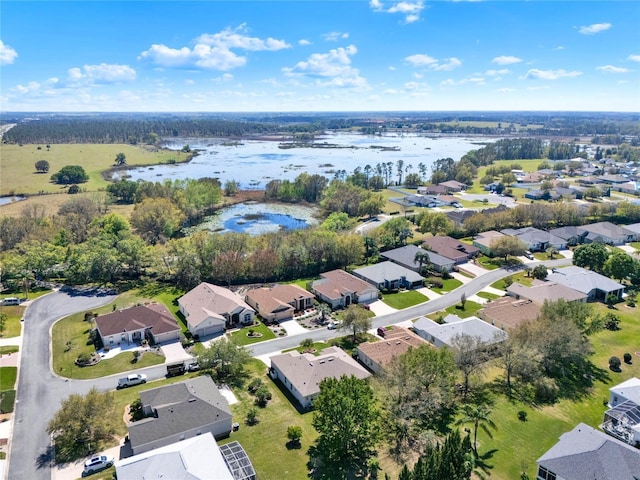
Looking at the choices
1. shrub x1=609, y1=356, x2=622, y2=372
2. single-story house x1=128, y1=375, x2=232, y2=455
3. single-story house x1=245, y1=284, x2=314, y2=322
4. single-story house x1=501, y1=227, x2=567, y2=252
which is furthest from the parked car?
single-story house x1=501, y1=227, x2=567, y2=252

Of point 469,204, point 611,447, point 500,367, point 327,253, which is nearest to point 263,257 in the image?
point 327,253

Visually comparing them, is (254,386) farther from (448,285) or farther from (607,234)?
(607,234)

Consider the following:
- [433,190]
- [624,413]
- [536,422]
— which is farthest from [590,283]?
[433,190]

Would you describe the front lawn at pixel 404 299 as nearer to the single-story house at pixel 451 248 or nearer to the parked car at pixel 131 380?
the single-story house at pixel 451 248

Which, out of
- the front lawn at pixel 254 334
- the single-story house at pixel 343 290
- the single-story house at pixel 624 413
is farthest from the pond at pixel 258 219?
the single-story house at pixel 624 413

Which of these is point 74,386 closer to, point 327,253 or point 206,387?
point 206,387
